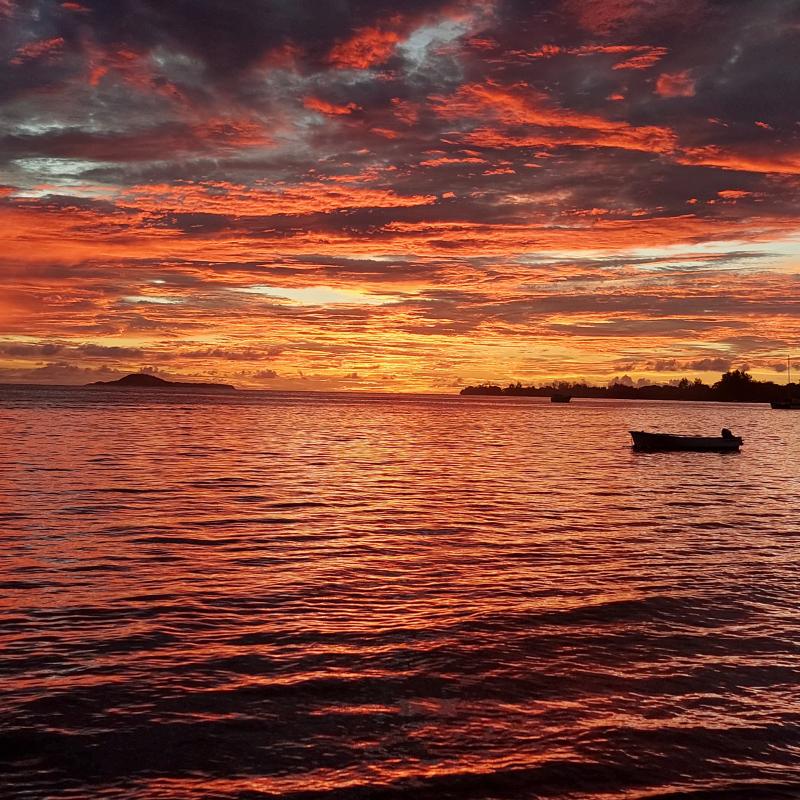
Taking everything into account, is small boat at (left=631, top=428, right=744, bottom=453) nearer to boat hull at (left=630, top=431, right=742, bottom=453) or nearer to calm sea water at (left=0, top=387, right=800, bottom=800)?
boat hull at (left=630, top=431, right=742, bottom=453)

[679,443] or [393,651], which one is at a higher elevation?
[679,443]

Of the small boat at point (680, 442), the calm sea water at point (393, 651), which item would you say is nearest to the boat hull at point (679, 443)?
the small boat at point (680, 442)

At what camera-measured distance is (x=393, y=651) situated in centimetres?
1458

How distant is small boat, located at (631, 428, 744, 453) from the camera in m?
74.8

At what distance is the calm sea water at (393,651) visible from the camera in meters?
10.0

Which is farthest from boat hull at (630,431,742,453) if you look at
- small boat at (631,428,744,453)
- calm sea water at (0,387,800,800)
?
calm sea water at (0,387,800,800)

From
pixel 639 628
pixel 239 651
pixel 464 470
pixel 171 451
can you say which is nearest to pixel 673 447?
pixel 464 470

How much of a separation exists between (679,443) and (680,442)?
139mm

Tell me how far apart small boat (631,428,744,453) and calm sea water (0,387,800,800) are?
135ft

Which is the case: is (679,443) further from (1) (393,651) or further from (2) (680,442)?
(1) (393,651)

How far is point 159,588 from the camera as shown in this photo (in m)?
19.1

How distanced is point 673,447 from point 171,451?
4699 cm

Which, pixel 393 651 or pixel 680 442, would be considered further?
pixel 680 442

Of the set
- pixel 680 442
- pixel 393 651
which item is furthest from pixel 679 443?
pixel 393 651
